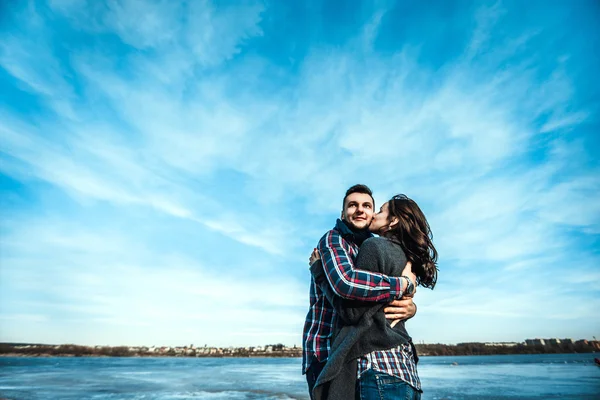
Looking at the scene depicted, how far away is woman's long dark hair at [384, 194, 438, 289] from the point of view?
2.62m

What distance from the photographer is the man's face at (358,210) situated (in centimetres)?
273

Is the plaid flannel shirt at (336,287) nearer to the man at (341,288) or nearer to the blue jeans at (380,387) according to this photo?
the man at (341,288)

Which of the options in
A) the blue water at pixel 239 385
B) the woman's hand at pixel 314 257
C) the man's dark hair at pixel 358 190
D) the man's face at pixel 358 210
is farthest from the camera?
the blue water at pixel 239 385

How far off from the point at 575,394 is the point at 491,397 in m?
3.96

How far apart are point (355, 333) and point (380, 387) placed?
33 cm

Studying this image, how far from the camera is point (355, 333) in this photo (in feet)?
6.72

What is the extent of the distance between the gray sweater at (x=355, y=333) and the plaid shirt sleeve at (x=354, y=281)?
9 cm

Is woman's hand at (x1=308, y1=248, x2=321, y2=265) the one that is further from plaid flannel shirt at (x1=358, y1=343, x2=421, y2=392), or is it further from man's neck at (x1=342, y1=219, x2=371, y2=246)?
plaid flannel shirt at (x1=358, y1=343, x2=421, y2=392)

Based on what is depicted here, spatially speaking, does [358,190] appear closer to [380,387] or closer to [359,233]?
[359,233]

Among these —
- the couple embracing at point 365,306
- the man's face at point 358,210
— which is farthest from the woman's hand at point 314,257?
the man's face at point 358,210

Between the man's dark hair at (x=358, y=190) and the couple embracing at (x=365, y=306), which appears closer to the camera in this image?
the couple embracing at (x=365, y=306)

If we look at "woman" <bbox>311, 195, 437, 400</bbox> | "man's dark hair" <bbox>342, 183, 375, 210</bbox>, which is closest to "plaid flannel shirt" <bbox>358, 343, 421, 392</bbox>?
"woman" <bbox>311, 195, 437, 400</bbox>

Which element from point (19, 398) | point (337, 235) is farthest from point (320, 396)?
point (19, 398)

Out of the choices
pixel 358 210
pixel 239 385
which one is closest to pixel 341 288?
pixel 358 210
